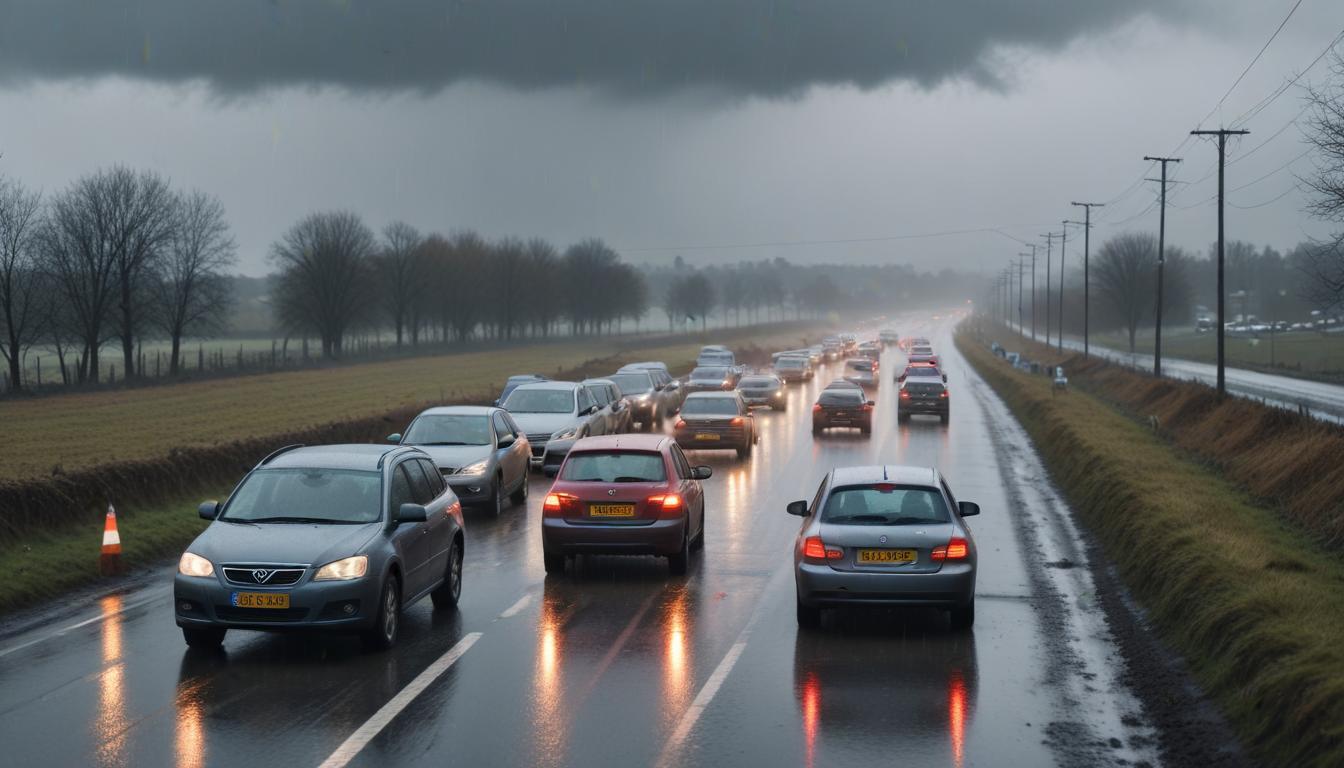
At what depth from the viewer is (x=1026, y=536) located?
18.4 m

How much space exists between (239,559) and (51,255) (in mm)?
75950

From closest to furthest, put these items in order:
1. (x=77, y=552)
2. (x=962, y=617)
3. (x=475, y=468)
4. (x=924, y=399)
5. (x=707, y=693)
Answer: (x=707, y=693) → (x=962, y=617) → (x=77, y=552) → (x=475, y=468) → (x=924, y=399)

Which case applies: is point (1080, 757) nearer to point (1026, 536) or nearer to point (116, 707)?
point (116, 707)

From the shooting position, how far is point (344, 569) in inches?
416

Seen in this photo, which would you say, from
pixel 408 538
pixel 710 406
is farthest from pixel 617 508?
pixel 710 406

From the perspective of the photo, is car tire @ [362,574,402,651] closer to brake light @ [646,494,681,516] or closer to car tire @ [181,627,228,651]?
car tire @ [181,627,228,651]

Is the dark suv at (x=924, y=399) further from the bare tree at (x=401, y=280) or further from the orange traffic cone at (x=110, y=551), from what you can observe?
the bare tree at (x=401, y=280)

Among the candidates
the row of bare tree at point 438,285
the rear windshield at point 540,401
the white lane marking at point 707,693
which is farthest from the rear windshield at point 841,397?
the row of bare tree at point 438,285

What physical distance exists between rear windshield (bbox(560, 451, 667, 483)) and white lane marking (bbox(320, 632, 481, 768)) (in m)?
3.75

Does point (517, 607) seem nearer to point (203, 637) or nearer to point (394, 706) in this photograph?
point (203, 637)

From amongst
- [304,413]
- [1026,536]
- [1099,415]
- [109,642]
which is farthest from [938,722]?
[304,413]

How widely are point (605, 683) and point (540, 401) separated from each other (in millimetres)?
19026

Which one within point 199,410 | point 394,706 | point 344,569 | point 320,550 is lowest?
point 199,410

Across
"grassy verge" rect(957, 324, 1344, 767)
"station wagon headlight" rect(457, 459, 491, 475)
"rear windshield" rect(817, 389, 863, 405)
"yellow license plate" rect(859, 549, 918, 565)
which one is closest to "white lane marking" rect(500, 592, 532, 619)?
"yellow license plate" rect(859, 549, 918, 565)
